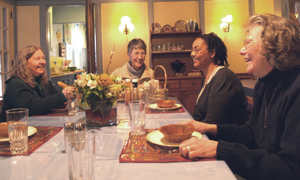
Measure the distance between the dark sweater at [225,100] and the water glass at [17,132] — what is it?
3.84ft

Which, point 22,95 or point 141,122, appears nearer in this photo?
point 141,122

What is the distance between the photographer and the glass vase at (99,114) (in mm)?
1507

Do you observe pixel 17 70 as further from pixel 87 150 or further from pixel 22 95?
pixel 87 150

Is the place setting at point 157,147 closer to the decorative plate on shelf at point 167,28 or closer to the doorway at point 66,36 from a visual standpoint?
the decorative plate on shelf at point 167,28

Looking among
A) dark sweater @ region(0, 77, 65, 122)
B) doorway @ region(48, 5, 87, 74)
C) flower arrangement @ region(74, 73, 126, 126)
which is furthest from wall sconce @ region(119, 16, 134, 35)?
flower arrangement @ region(74, 73, 126, 126)

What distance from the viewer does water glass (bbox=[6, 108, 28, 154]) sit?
3.49ft

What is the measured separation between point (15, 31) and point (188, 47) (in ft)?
12.2

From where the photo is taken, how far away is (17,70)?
2154mm

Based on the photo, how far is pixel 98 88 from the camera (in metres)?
1.46

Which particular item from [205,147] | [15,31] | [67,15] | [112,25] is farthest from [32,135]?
[67,15]

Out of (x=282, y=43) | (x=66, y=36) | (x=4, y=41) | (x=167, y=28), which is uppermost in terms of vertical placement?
(x=66, y=36)

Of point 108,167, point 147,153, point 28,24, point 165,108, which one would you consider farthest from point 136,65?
point 28,24

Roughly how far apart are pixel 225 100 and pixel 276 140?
695 mm

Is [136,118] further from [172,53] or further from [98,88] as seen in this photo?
[172,53]
